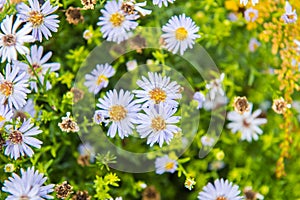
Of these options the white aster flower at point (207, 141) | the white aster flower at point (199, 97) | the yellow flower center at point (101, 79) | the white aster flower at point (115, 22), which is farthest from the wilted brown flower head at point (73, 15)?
the white aster flower at point (207, 141)

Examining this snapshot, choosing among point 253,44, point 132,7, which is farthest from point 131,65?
point 253,44

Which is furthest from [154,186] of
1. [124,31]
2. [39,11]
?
[39,11]

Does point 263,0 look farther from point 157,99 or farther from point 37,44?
point 37,44

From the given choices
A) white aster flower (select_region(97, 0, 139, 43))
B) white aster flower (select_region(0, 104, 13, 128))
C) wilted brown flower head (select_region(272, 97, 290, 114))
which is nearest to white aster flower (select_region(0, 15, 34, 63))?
white aster flower (select_region(0, 104, 13, 128))

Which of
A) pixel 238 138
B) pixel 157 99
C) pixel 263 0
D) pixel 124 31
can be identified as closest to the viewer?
pixel 157 99

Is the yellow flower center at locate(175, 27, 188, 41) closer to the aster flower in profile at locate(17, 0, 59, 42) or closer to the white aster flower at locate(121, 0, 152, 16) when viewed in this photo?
the white aster flower at locate(121, 0, 152, 16)

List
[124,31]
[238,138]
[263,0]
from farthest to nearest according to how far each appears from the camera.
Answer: [238,138] < [263,0] < [124,31]
